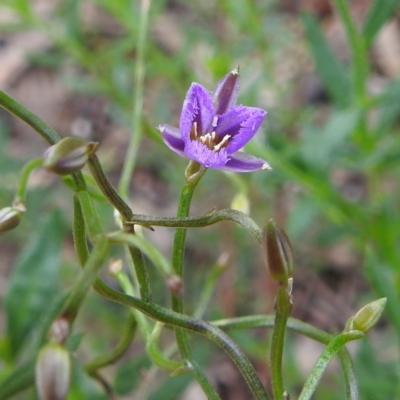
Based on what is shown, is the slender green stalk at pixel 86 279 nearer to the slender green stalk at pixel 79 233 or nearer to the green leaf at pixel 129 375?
the slender green stalk at pixel 79 233

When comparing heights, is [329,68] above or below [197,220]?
above

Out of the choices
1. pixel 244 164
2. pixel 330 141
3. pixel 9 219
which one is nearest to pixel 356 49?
pixel 330 141

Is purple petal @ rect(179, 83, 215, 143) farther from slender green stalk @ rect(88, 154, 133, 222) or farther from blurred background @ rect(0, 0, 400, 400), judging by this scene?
blurred background @ rect(0, 0, 400, 400)

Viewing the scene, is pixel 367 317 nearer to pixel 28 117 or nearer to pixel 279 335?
pixel 279 335

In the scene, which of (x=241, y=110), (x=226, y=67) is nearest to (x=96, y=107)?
(x=226, y=67)

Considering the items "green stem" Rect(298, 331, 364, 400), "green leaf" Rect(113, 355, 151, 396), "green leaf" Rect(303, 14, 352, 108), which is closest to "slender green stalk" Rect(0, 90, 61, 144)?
"green stem" Rect(298, 331, 364, 400)

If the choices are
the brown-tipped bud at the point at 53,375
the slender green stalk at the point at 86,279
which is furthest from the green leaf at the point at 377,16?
the brown-tipped bud at the point at 53,375
